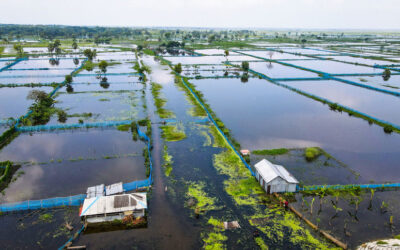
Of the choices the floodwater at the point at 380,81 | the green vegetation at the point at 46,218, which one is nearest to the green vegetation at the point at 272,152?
the green vegetation at the point at 46,218

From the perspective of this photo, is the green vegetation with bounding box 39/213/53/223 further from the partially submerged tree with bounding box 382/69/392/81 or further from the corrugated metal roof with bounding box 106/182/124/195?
the partially submerged tree with bounding box 382/69/392/81

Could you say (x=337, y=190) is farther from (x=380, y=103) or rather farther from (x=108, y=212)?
(x=380, y=103)

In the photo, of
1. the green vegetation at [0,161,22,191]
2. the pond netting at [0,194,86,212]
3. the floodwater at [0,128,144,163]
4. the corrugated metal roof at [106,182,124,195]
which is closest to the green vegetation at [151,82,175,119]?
the floodwater at [0,128,144,163]

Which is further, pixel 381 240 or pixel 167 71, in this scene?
pixel 167 71

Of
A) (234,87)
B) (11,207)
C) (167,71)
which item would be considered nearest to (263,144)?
(11,207)

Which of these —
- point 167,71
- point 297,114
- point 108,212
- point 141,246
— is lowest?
point 141,246

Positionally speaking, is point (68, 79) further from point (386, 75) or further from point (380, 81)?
point (386, 75)

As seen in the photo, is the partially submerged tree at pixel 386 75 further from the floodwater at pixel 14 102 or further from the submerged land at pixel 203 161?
the floodwater at pixel 14 102
